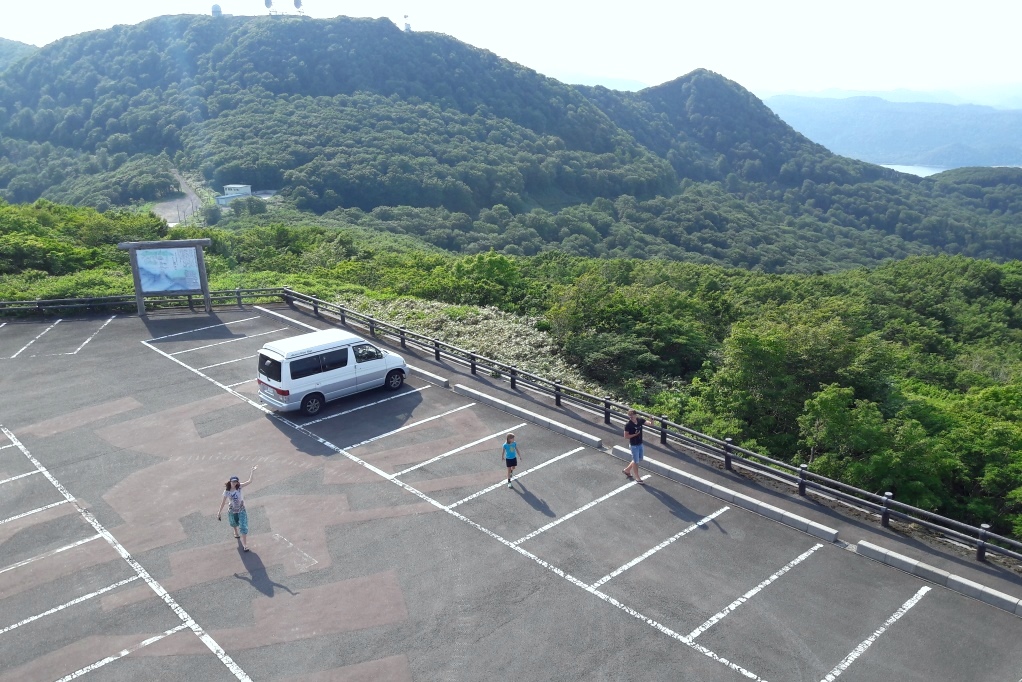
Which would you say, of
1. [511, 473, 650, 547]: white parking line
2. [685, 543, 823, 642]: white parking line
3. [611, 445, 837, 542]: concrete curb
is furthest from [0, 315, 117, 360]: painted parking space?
[685, 543, 823, 642]: white parking line

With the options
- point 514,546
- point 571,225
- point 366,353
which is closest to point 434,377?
point 366,353

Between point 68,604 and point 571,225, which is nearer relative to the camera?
point 68,604

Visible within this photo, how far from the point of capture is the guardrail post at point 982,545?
1016 centimetres

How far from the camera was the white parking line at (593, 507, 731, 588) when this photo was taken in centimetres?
1034

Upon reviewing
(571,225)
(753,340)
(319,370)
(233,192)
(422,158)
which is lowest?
(571,225)

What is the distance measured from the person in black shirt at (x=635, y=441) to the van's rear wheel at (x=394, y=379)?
6777 millimetres

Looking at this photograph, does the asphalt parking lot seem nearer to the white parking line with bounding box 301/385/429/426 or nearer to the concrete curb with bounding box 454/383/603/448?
the white parking line with bounding box 301/385/429/426

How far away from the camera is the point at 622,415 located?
50.9 feet

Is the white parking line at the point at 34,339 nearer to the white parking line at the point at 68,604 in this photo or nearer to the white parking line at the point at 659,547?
the white parking line at the point at 68,604

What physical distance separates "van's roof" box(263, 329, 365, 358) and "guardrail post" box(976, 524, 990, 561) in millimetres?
12995

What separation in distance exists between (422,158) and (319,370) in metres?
105

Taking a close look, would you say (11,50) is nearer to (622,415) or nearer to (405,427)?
(405,427)

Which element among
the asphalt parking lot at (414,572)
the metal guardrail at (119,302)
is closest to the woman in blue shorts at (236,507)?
the asphalt parking lot at (414,572)

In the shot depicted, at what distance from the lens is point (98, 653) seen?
9.03 meters
